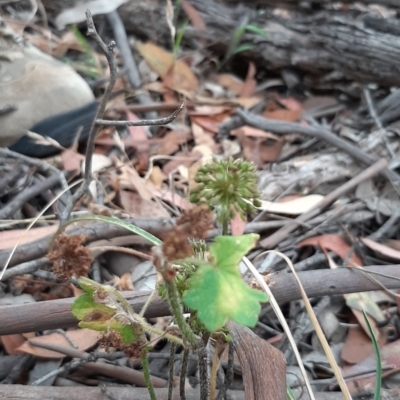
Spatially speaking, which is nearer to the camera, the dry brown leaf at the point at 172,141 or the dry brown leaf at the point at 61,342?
the dry brown leaf at the point at 61,342

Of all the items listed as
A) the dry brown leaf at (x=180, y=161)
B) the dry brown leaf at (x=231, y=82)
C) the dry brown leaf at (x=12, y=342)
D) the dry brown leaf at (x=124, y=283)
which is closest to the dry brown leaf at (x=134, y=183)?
the dry brown leaf at (x=180, y=161)

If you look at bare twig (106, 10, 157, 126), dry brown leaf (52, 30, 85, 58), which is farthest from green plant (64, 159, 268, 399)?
dry brown leaf (52, 30, 85, 58)

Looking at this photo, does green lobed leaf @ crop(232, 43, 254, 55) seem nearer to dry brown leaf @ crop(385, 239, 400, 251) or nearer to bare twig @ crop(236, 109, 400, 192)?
bare twig @ crop(236, 109, 400, 192)

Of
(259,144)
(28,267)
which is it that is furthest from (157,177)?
(28,267)

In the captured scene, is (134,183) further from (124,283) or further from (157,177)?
(124,283)

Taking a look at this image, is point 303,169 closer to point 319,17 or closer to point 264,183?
point 264,183

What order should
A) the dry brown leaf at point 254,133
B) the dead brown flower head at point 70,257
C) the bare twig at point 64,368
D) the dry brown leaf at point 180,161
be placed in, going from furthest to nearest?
the dry brown leaf at point 254,133 → the dry brown leaf at point 180,161 → the bare twig at point 64,368 → the dead brown flower head at point 70,257

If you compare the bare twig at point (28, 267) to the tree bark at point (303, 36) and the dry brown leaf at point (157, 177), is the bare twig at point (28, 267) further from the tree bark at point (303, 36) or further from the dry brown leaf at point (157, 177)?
the tree bark at point (303, 36)
